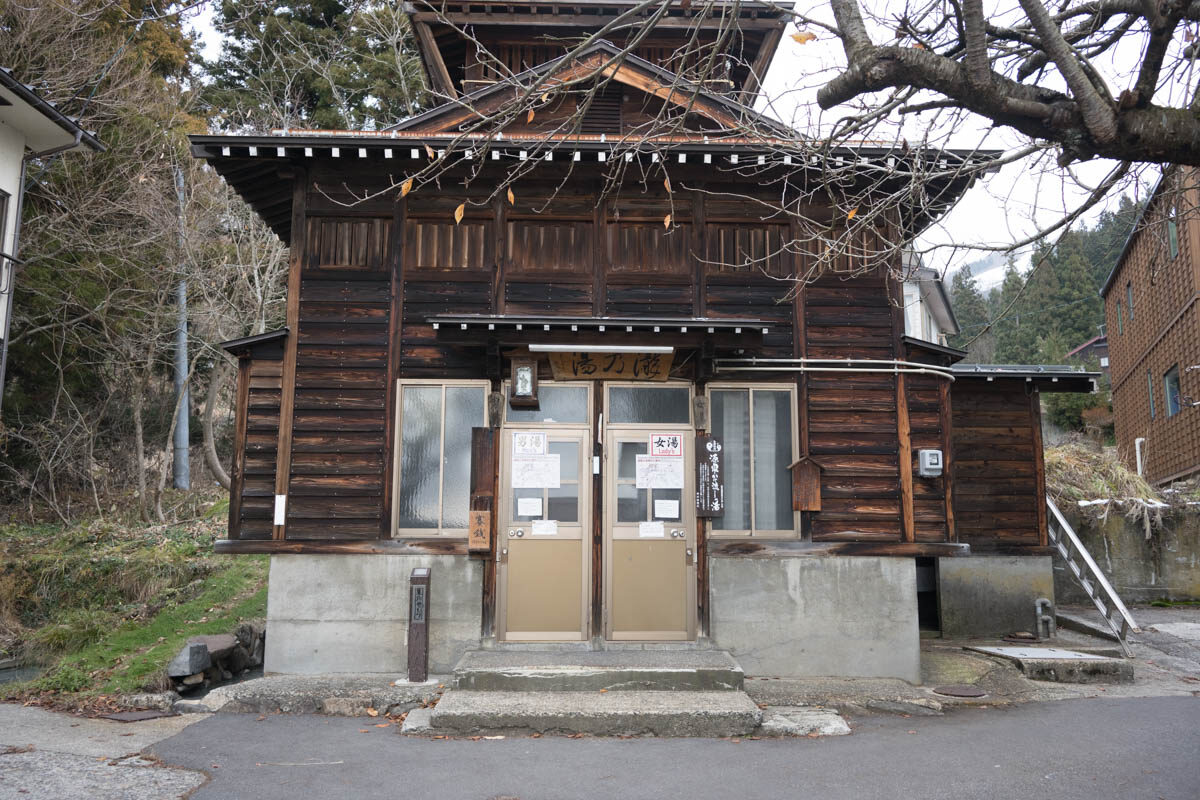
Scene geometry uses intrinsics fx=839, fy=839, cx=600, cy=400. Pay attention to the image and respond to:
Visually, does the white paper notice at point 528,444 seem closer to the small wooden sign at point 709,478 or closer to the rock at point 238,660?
the small wooden sign at point 709,478

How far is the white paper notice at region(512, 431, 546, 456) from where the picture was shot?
9.45 m

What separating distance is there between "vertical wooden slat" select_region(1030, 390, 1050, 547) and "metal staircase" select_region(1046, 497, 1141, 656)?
0.29 metres

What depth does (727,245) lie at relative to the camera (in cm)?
988

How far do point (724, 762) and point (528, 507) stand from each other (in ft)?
12.3

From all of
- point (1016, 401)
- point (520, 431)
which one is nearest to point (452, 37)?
point (520, 431)

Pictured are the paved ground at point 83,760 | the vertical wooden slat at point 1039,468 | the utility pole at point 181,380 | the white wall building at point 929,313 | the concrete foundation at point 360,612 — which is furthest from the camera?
the white wall building at point 929,313

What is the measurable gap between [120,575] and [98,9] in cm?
1206

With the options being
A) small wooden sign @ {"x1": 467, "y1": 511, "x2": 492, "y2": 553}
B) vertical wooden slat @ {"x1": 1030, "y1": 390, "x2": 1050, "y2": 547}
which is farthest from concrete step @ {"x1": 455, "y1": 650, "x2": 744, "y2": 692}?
vertical wooden slat @ {"x1": 1030, "y1": 390, "x2": 1050, "y2": 547}

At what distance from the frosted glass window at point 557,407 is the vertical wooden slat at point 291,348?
2452 millimetres

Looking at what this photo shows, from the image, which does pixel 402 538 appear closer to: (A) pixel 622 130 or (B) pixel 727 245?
(B) pixel 727 245

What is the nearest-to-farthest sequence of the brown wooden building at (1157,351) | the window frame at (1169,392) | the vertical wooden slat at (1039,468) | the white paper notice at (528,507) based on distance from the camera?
the white paper notice at (528,507), the vertical wooden slat at (1039,468), the brown wooden building at (1157,351), the window frame at (1169,392)

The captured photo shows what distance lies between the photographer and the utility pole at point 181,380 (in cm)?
1855

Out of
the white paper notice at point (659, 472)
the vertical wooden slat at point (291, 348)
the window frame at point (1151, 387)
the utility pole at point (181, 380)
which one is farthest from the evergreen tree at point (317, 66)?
the window frame at point (1151, 387)

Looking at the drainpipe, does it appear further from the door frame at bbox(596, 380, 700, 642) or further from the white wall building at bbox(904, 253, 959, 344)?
the white wall building at bbox(904, 253, 959, 344)
